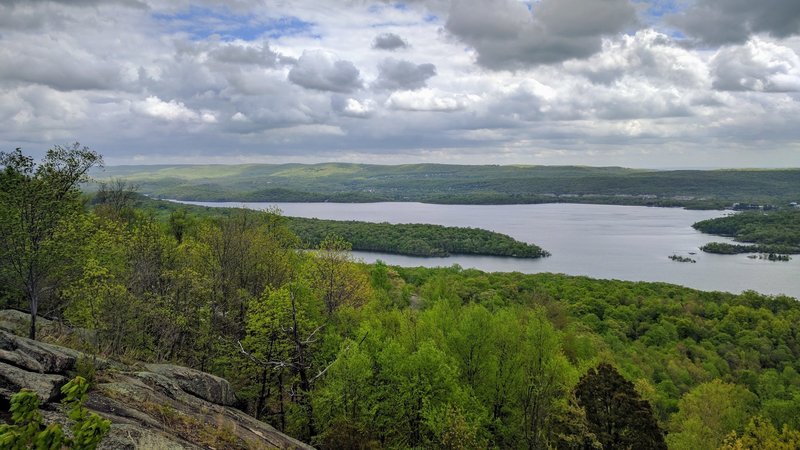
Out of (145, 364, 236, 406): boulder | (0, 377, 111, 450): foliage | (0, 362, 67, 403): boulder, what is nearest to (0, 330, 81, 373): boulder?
(0, 362, 67, 403): boulder

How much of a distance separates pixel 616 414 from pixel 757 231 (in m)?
189

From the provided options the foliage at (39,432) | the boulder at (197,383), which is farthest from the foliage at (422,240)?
the foliage at (39,432)

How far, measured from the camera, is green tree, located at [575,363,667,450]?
78.9ft

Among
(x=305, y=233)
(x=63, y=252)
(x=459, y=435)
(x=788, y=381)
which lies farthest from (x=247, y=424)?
(x=305, y=233)

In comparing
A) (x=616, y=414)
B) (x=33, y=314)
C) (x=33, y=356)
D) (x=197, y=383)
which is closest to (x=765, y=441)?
(x=616, y=414)

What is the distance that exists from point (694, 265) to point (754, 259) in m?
28.0

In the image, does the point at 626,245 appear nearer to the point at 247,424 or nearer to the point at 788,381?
the point at 788,381

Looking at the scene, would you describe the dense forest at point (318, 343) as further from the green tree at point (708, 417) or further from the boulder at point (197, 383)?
the boulder at point (197, 383)

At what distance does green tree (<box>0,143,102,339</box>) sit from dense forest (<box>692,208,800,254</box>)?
551 feet

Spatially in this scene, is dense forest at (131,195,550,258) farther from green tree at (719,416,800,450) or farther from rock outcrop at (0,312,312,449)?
rock outcrop at (0,312,312,449)

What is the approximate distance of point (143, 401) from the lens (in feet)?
47.6

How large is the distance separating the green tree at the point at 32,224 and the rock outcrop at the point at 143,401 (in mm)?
7380

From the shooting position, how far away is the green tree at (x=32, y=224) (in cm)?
2077

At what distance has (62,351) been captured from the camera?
15.0m
